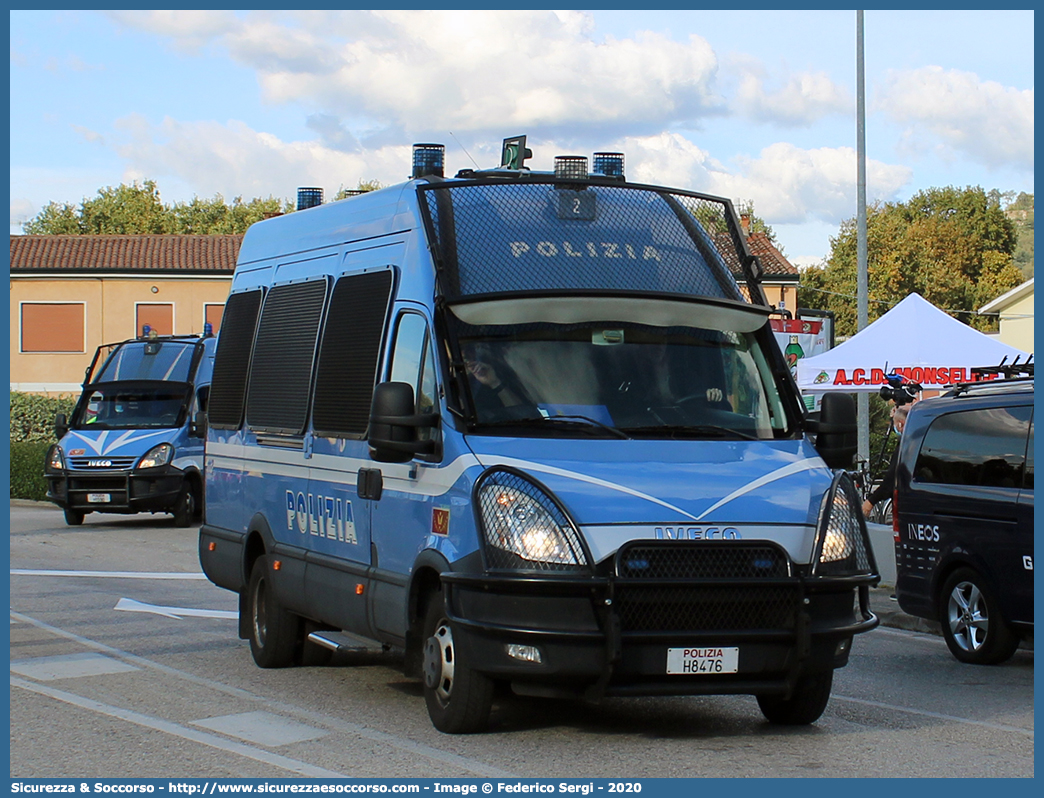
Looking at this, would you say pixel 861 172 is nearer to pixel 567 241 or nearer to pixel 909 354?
pixel 909 354

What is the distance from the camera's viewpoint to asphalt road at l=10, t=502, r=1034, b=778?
683cm

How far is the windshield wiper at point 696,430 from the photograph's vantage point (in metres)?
7.62

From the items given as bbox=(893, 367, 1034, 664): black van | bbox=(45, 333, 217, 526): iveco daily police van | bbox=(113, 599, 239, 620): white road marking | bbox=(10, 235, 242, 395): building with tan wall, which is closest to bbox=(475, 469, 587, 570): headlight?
bbox=(893, 367, 1034, 664): black van

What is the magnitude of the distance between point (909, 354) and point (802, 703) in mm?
13403

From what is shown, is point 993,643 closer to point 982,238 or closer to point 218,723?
point 218,723

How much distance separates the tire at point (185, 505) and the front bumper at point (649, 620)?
16927 millimetres

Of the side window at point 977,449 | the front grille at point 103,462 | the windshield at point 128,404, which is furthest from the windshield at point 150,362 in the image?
the side window at point 977,449

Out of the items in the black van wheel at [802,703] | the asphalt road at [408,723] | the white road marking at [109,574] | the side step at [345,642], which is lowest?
the white road marking at [109,574]

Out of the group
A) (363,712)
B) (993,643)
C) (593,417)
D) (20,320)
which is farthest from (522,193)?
(20,320)

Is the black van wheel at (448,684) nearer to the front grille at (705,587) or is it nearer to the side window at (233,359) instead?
the front grille at (705,587)

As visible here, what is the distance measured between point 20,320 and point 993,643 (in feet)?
176

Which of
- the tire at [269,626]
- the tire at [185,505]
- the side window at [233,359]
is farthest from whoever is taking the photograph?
the tire at [185,505]

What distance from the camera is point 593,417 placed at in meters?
7.61

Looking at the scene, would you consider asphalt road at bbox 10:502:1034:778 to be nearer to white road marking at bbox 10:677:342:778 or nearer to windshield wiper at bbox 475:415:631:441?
white road marking at bbox 10:677:342:778
